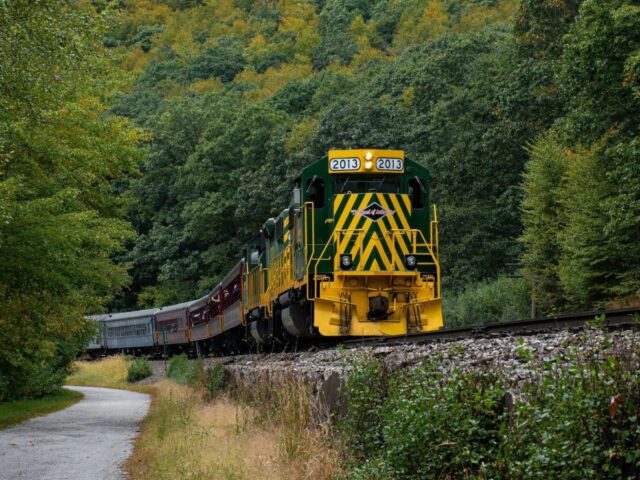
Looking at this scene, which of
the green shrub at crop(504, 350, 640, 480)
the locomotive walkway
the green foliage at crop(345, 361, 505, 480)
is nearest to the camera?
the green shrub at crop(504, 350, 640, 480)

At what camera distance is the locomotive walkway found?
11430 mm

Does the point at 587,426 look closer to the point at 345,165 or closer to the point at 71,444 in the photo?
the point at 71,444

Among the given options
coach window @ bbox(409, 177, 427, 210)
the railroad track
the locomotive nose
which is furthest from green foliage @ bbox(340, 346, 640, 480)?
coach window @ bbox(409, 177, 427, 210)

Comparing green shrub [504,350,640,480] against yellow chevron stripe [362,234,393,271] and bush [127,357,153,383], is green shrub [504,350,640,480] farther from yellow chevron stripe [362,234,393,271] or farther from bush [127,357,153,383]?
bush [127,357,153,383]

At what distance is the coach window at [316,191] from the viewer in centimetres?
1709

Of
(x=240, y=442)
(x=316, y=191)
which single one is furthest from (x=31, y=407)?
(x=240, y=442)

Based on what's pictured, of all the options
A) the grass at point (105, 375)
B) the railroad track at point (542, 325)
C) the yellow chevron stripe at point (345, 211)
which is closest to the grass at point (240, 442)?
the railroad track at point (542, 325)

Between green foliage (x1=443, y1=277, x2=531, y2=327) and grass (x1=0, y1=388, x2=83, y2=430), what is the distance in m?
13.4

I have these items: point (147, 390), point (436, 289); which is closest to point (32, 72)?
point (436, 289)

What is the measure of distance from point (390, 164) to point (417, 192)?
34.1 inches

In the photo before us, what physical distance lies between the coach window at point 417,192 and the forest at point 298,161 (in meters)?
5.72

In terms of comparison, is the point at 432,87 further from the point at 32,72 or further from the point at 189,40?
the point at 189,40

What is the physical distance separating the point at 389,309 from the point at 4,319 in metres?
6.45

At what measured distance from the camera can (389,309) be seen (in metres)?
16.4
